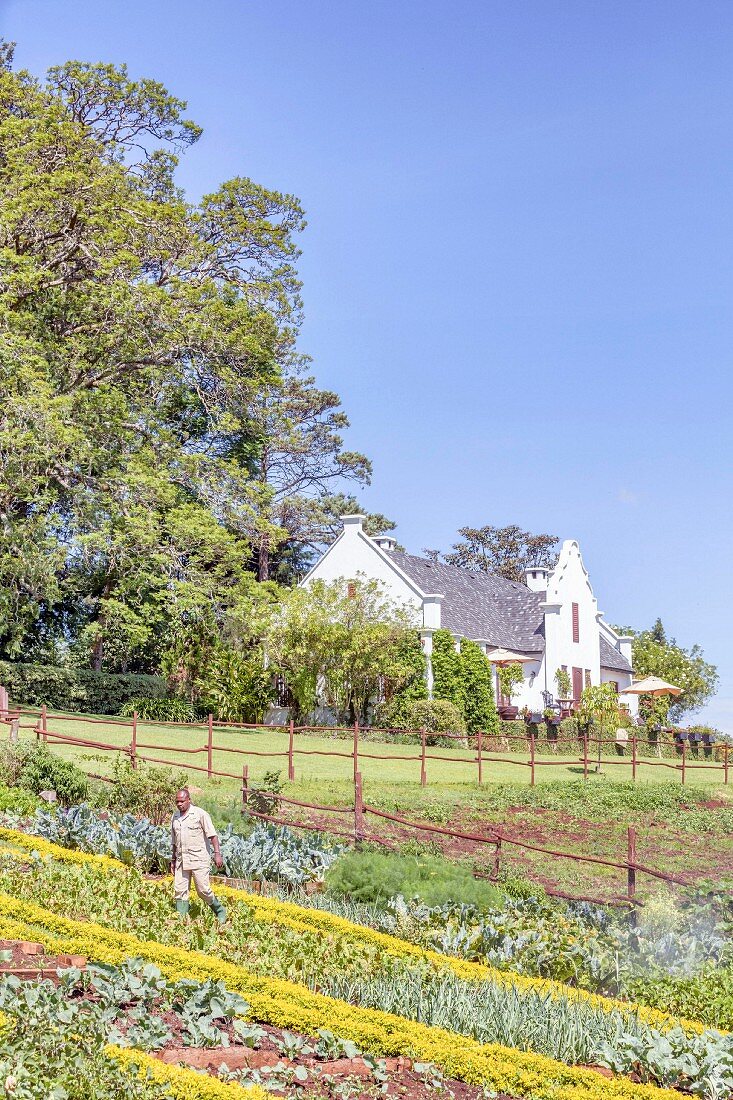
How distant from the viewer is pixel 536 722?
35250mm

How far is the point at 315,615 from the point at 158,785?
71.3ft

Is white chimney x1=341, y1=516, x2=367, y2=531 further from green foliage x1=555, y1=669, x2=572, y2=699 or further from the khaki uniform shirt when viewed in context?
the khaki uniform shirt

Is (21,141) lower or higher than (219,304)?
higher

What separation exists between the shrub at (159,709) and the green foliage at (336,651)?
12.2 ft

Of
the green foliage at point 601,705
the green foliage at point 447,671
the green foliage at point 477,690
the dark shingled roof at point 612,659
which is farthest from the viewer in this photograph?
the dark shingled roof at point 612,659

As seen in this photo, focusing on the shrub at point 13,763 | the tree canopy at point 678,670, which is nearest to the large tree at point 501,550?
the tree canopy at point 678,670

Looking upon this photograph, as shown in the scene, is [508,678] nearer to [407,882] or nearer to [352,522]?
[352,522]

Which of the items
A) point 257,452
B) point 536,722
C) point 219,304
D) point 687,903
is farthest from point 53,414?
point 687,903

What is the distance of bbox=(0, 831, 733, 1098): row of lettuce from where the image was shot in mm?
6891

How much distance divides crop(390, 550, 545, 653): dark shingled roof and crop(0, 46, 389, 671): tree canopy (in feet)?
29.5

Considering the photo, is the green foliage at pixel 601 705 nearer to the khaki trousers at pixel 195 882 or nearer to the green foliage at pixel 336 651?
the green foliage at pixel 336 651

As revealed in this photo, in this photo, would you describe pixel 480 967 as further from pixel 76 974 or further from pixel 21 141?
pixel 21 141

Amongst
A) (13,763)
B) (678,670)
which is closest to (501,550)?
(678,670)

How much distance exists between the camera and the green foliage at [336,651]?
122 ft
